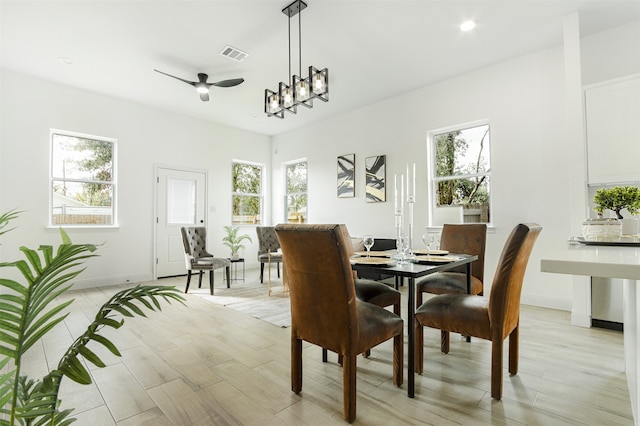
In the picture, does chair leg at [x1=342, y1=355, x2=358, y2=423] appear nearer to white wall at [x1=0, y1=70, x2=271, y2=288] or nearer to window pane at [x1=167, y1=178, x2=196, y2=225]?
white wall at [x1=0, y1=70, x2=271, y2=288]

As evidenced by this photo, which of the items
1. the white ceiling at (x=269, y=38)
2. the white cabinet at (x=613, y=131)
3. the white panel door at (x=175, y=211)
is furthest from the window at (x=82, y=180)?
the white cabinet at (x=613, y=131)

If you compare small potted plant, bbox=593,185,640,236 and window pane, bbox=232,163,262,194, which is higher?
window pane, bbox=232,163,262,194

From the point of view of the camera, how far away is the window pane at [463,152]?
4348mm

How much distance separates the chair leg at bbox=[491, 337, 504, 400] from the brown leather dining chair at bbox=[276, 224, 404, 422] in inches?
19.6

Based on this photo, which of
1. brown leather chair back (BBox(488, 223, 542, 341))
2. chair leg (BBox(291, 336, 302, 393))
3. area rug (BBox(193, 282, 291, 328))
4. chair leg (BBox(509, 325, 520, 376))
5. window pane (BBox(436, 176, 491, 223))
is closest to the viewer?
brown leather chair back (BBox(488, 223, 542, 341))

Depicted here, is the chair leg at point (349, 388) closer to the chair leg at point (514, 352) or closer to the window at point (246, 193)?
the chair leg at point (514, 352)

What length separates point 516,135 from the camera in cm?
397

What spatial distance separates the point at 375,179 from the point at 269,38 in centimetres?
275

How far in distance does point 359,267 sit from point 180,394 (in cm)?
131

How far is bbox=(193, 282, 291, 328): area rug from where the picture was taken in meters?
3.45

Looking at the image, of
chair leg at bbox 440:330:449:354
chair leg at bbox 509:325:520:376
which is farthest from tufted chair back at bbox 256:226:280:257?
chair leg at bbox 509:325:520:376

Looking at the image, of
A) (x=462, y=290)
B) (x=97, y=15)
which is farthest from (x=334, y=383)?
(x=97, y=15)

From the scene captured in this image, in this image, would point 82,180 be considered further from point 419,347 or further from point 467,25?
point 467,25

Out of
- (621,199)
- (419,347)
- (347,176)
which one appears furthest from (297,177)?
(621,199)
